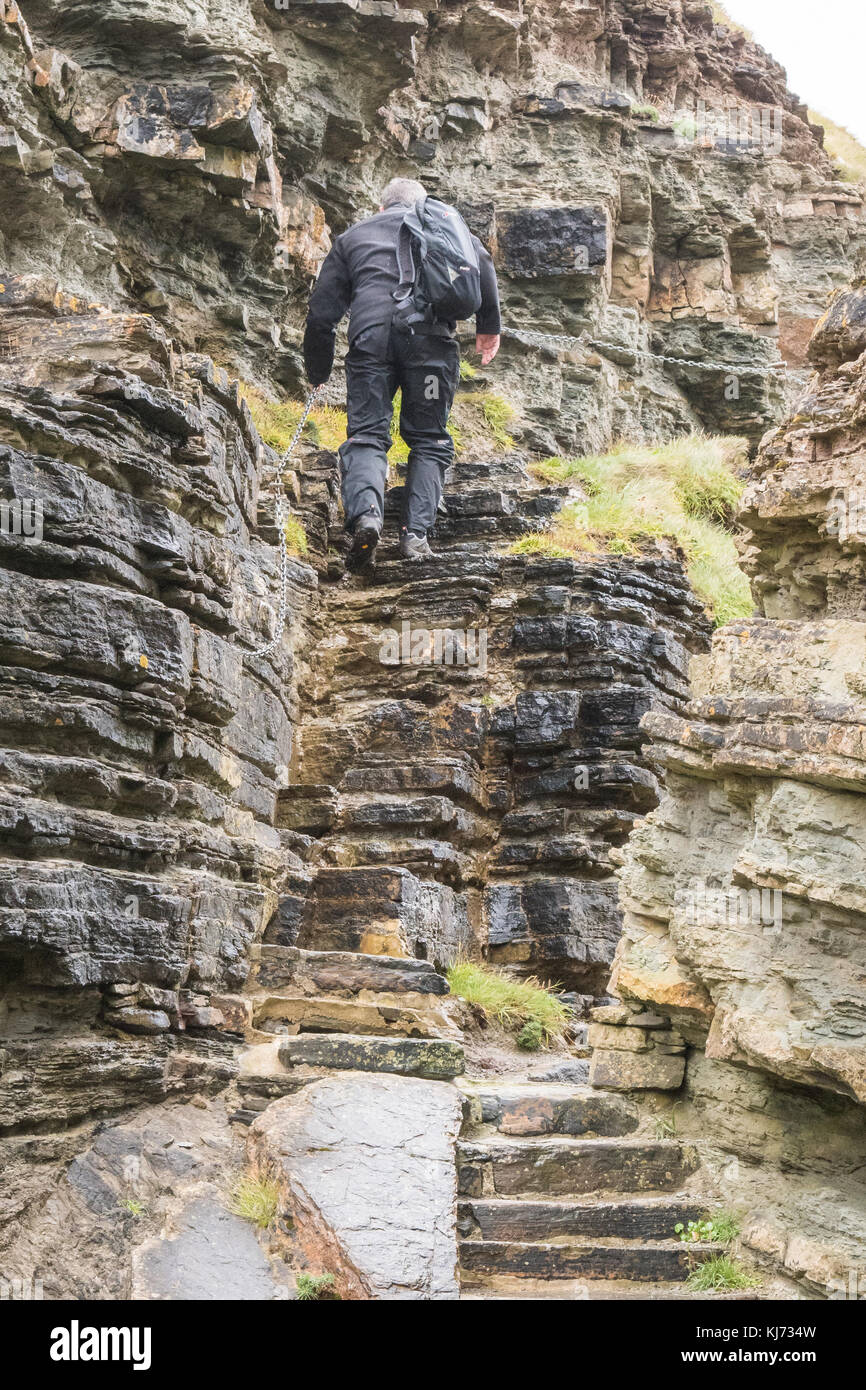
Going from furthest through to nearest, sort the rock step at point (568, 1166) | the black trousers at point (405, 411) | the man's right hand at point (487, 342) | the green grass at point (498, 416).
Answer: the green grass at point (498, 416)
the man's right hand at point (487, 342)
the black trousers at point (405, 411)
the rock step at point (568, 1166)

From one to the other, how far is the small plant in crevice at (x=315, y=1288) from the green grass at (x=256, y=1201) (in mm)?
472

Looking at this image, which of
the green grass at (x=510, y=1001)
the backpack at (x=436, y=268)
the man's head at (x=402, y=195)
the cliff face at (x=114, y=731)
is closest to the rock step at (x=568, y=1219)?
the cliff face at (x=114, y=731)

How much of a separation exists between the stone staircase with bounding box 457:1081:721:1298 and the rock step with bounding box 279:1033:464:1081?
177 millimetres

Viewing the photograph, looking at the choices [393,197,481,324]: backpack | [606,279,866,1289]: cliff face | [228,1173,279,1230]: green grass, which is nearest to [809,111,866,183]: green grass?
[393,197,481,324]: backpack

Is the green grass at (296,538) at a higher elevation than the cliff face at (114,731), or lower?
higher

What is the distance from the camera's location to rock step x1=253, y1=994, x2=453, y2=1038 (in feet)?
24.0

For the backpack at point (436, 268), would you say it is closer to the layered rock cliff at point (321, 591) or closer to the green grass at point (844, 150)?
the layered rock cliff at point (321, 591)

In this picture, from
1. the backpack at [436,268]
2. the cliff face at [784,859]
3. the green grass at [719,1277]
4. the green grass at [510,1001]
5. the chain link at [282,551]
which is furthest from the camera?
the backpack at [436,268]

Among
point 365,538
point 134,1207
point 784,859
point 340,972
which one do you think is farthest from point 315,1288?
point 365,538

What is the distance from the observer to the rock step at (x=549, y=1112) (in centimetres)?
676

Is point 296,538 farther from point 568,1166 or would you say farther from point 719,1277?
point 719,1277

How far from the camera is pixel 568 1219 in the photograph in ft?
20.2

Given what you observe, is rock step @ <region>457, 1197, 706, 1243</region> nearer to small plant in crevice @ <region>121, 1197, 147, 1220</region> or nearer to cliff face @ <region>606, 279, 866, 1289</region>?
cliff face @ <region>606, 279, 866, 1289</region>

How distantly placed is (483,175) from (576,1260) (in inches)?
483
